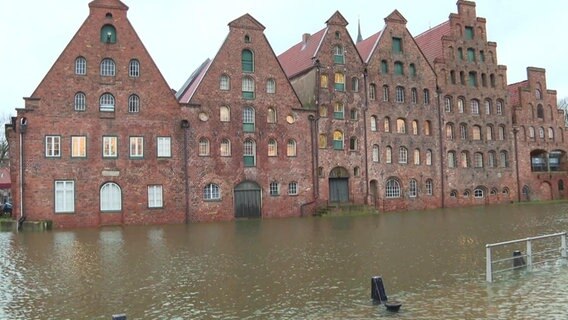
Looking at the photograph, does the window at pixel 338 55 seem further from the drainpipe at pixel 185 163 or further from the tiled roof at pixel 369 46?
the drainpipe at pixel 185 163

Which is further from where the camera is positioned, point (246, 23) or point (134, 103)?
point (246, 23)

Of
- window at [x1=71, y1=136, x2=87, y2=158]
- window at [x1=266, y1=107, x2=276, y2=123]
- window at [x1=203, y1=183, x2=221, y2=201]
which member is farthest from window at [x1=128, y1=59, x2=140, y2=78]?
window at [x1=266, y1=107, x2=276, y2=123]

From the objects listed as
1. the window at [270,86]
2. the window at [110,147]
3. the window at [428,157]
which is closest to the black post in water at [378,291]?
the window at [110,147]

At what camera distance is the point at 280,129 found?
37.9 meters

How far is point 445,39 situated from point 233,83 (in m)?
20.5

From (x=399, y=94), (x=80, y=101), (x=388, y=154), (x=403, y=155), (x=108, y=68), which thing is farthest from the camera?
(x=399, y=94)

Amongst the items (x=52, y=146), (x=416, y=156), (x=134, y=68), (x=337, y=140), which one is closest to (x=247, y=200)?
(x=337, y=140)

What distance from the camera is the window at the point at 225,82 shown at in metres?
36.4

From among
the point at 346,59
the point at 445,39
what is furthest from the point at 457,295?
the point at 445,39

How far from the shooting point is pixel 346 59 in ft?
137

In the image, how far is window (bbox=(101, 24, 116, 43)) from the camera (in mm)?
33250

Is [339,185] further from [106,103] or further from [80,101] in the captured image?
[80,101]

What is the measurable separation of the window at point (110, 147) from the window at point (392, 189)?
20.6 metres

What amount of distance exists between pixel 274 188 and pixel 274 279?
2440 cm
